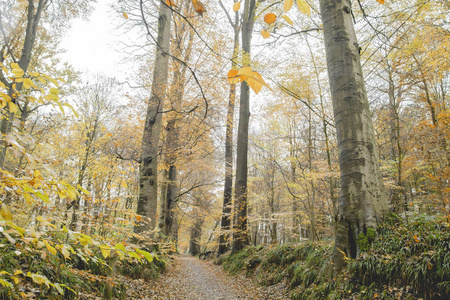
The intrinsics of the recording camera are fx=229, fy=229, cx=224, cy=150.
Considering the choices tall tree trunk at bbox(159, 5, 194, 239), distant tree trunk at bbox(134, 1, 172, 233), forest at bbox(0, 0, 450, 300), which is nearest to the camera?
forest at bbox(0, 0, 450, 300)

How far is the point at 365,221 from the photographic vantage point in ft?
10.6

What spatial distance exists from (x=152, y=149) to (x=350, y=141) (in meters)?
5.07

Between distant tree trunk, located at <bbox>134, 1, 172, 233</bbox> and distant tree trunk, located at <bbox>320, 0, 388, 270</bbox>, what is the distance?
423cm

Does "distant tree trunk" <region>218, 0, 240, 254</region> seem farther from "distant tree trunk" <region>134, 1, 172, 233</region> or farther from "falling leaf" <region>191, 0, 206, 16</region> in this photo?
"falling leaf" <region>191, 0, 206, 16</region>

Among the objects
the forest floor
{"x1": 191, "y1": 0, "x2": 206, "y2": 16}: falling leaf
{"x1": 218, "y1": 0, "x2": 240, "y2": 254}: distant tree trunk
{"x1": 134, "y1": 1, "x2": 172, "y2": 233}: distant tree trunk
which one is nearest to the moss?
the forest floor

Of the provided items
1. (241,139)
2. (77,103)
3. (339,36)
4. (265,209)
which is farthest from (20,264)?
(265,209)

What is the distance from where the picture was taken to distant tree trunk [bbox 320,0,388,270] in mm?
3281

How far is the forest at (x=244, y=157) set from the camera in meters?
2.21

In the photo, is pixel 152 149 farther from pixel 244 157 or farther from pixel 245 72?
pixel 245 72

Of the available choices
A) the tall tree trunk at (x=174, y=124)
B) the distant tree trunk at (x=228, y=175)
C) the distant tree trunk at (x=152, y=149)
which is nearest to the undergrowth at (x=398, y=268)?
the distant tree trunk at (x=152, y=149)

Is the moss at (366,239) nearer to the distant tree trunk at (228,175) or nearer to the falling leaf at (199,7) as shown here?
the falling leaf at (199,7)

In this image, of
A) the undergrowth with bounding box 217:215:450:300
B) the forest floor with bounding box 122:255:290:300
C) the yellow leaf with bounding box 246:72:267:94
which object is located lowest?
the forest floor with bounding box 122:255:290:300

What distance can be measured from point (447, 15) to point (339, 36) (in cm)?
675

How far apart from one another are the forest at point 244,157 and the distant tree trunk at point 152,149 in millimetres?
50
